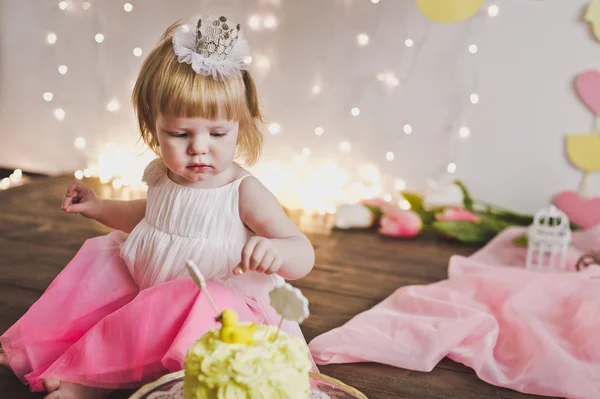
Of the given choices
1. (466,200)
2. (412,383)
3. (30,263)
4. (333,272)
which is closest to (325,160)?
(466,200)

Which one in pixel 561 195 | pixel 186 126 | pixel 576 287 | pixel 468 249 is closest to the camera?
pixel 186 126

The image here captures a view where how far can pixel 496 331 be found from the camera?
1.42 meters

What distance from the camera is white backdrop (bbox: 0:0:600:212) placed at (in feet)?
7.06

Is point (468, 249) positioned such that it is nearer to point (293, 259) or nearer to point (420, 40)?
point (420, 40)

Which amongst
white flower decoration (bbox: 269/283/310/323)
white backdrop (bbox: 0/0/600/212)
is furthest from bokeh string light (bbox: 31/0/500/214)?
white flower decoration (bbox: 269/283/310/323)

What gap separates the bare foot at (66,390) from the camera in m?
1.10

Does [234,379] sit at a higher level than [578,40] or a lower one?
lower

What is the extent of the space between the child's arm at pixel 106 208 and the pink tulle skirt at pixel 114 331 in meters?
0.17

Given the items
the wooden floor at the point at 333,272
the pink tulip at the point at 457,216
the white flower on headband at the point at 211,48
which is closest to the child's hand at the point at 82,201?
the wooden floor at the point at 333,272

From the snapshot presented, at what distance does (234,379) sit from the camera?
2.64 ft

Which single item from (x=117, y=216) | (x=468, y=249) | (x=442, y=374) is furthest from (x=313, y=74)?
(x=442, y=374)

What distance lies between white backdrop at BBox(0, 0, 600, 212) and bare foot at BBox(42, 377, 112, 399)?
139cm

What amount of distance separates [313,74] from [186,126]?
→ 1268 millimetres

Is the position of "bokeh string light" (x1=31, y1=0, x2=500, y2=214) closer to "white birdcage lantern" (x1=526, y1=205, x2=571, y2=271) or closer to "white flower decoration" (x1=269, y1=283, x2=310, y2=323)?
"white birdcage lantern" (x1=526, y1=205, x2=571, y2=271)
